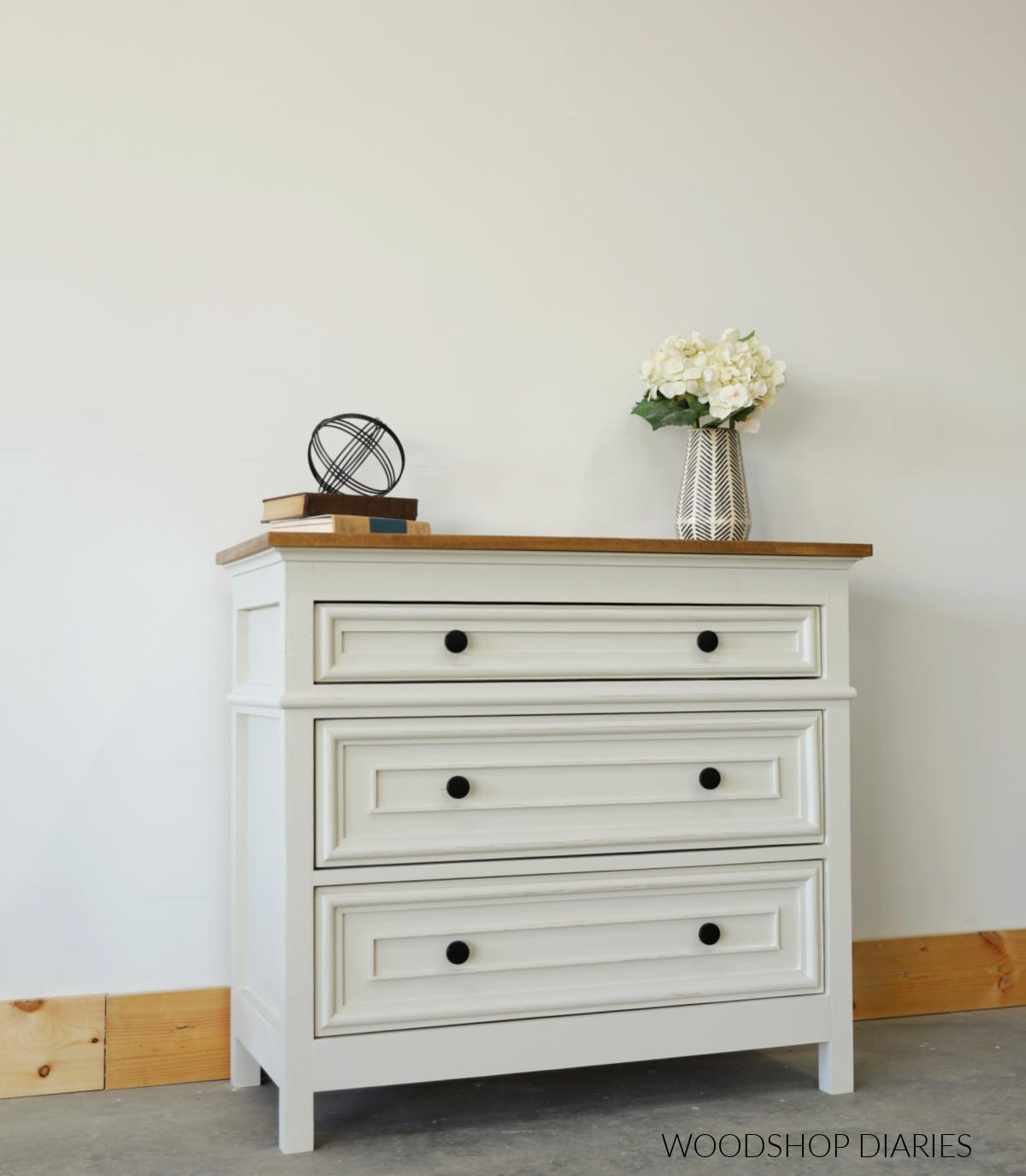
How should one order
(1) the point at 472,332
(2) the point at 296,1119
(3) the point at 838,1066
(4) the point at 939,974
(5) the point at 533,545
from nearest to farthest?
(2) the point at 296,1119, (5) the point at 533,545, (3) the point at 838,1066, (1) the point at 472,332, (4) the point at 939,974

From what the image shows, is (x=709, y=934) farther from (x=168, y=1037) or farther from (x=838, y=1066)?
(x=168, y=1037)

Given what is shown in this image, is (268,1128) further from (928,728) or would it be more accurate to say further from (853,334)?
(853,334)

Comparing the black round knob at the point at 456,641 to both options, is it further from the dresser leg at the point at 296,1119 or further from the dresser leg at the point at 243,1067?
the dresser leg at the point at 243,1067

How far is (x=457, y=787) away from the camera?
1691 mm

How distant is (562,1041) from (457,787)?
16.7 inches

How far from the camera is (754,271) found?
2385 mm

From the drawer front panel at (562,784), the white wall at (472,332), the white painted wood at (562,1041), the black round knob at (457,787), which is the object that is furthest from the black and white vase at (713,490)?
the white painted wood at (562,1041)

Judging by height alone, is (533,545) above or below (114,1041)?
above

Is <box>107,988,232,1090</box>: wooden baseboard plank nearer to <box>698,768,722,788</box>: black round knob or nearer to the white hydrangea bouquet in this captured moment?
<box>698,768,722,788</box>: black round knob

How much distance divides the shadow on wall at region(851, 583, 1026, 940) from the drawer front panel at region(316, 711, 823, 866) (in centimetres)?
57

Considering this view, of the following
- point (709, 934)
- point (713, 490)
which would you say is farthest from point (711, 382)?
point (709, 934)

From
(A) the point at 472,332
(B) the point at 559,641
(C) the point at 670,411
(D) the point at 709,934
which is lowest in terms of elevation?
(D) the point at 709,934

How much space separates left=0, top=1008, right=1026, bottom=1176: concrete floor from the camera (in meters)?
1.60

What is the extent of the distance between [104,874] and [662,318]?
4.98ft
